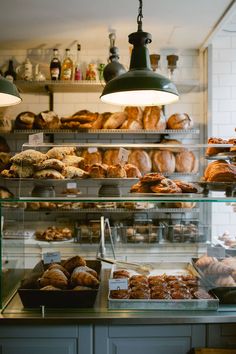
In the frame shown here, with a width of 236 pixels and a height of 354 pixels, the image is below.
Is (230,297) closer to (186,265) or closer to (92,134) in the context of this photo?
(186,265)

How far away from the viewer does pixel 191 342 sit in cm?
186

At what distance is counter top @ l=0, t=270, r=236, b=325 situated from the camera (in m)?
1.79

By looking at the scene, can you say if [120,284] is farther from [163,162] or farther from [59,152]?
[163,162]

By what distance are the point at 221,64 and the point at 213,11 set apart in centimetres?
111

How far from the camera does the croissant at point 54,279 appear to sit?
1901 millimetres

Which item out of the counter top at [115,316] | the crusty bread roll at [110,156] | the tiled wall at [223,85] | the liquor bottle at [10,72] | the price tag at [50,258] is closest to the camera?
the counter top at [115,316]

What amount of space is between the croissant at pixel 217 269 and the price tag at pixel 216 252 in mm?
96

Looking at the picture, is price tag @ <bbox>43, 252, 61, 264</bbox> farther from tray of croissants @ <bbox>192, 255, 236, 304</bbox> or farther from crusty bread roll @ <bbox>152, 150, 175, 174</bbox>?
crusty bread roll @ <bbox>152, 150, 175, 174</bbox>

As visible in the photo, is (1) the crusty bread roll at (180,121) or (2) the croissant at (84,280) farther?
(1) the crusty bread roll at (180,121)

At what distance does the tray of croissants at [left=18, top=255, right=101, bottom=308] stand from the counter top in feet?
0.12

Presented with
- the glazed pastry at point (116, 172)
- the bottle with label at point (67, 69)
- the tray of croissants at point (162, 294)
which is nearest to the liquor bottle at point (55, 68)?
the bottle with label at point (67, 69)

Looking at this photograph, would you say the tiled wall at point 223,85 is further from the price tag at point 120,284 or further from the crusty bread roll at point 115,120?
the price tag at point 120,284

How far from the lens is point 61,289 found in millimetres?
1881

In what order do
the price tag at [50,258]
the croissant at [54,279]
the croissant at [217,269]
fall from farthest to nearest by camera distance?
the price tag at [50,258] < the croissant at [217,269] < the croissant at [54,279]
